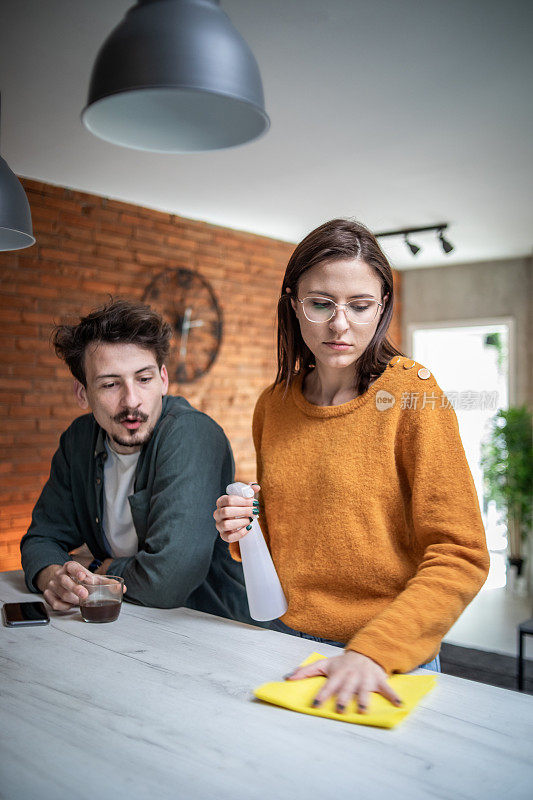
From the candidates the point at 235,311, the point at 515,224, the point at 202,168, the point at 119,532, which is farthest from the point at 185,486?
the point at 515,224

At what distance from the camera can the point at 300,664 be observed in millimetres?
1070

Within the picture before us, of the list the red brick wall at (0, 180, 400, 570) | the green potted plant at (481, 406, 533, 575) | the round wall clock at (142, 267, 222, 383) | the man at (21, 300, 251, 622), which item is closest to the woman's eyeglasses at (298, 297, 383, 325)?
the man at (21, 300, 251, 622)

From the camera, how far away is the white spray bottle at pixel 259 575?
121cm

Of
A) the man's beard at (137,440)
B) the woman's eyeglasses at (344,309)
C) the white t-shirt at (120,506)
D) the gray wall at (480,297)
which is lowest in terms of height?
the white t-shirt at (120,506)

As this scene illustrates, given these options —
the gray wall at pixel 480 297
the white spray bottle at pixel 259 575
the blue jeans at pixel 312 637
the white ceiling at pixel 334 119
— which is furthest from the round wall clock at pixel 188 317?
the white spray bottle at pixel 259 575

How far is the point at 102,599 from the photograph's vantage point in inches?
52.6

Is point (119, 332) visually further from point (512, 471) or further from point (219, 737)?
point (512, 471)

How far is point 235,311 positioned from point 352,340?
180 inches

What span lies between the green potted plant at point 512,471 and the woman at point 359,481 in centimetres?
536

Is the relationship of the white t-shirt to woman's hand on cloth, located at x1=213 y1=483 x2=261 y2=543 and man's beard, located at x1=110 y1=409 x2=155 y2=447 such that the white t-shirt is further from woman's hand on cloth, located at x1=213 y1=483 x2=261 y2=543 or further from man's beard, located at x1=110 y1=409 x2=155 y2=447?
woman's hand on cloth, located at x1=213 y1=483 x2=261 y2=543

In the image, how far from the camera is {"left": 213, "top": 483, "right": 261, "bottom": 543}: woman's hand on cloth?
3.86 feet

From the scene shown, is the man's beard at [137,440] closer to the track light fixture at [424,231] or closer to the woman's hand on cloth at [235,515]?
the woman's hand on cloth at [235,515]

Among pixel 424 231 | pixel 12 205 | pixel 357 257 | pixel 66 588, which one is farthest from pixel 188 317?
pixel 357 257

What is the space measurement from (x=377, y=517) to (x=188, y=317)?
4.26 meters
